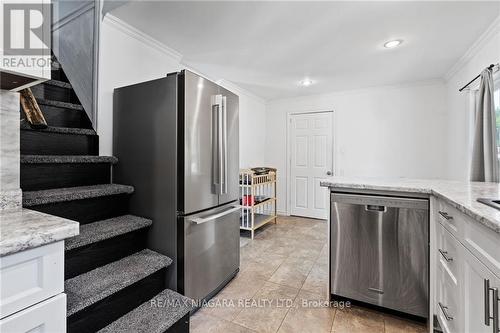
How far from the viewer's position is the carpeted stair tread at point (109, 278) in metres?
1.22

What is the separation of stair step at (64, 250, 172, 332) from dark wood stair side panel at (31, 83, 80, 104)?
1504 millimetres

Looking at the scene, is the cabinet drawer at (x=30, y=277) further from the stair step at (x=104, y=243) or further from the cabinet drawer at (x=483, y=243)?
the cabinet drawer at (x=483, y=243)

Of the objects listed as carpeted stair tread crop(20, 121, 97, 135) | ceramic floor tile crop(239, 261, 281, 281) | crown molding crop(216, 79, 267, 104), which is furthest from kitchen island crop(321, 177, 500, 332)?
crown molding crop(216, 79, 267, 104)

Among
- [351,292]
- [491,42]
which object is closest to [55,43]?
[351,292]

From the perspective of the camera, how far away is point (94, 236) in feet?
4.75

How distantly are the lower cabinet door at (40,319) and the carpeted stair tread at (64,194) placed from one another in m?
0.76

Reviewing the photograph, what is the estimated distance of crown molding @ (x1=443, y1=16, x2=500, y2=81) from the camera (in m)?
2.13

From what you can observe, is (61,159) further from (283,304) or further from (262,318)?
(283,304)

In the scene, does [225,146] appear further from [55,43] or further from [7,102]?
[55,43]

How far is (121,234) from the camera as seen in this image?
1.59m

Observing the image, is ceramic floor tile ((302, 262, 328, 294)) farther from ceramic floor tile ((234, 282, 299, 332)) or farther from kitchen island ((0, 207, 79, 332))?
kitchen island ((0, 207, 79, 332))

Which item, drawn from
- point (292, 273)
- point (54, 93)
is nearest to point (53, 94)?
point (54, 93)

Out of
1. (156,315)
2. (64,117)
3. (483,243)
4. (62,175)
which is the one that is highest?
(64,117)

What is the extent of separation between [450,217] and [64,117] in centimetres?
282
